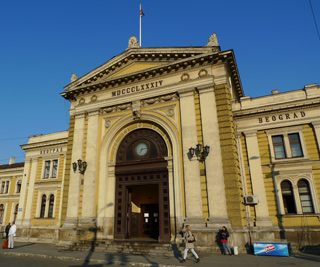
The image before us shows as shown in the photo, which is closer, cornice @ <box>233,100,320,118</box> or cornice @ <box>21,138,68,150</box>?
cornice @ <box>233,100,320,118</box>

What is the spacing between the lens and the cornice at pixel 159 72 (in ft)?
A: 55.7

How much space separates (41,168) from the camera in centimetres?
2531

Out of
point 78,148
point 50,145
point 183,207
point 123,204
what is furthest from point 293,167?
point 50,145

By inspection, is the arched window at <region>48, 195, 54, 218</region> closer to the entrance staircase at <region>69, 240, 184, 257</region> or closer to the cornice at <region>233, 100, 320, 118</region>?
the entrance staircase at <region>69, 240, 184, 257</region>

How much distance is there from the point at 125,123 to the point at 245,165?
903cm

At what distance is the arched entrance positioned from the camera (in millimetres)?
16859

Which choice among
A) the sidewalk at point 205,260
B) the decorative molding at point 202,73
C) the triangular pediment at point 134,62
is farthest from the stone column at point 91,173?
the decorative molding at point 202,73

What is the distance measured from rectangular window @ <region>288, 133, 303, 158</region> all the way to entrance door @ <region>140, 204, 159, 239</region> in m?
Answer: 10.6

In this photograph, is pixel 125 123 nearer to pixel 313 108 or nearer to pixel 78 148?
pixel 78 148

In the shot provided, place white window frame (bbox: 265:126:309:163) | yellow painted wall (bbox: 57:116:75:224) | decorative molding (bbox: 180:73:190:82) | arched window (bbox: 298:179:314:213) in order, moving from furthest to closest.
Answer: yellow painted wall (bbox: 57:116:75:224) < decorative molding (bbox: 180:73:190:82) < white window frame (bbox: 265:126:309:163) < arched window (bbox: 298:179:314:213)

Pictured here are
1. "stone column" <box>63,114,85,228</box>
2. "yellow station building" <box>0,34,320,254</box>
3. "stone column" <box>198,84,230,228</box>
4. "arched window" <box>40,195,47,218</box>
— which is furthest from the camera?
"arched window" <box>40,195,47,218</box>

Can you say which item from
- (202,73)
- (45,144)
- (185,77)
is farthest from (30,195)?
(202,73)

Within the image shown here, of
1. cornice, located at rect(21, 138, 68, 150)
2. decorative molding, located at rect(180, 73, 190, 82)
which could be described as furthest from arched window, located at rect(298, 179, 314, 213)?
cornice, located at rect(21, 138, 68, 150)

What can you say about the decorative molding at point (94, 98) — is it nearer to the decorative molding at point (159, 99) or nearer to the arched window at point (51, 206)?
the decorative molding at point (159, 99)
